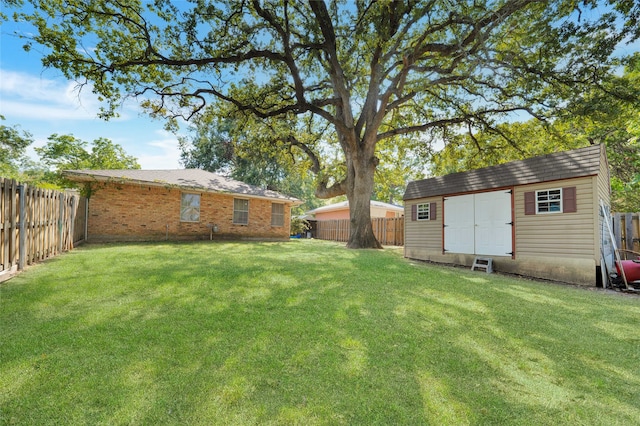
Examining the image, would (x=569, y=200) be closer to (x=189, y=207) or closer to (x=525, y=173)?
(x=525, y=173)

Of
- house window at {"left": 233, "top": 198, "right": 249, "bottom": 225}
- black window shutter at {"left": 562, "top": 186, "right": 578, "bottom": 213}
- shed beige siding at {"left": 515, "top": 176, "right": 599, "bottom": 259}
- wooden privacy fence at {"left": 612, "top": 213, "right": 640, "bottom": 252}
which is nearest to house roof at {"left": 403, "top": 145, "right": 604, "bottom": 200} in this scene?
shed beige siding at {"left": 515, "top": 176, "right": 599, "bottom": 259}

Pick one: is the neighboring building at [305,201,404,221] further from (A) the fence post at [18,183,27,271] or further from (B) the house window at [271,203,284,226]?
(A) the fence post at [18,183,27,271]

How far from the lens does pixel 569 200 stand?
706cm

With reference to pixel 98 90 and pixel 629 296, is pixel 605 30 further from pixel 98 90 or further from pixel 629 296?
pixel 98 90

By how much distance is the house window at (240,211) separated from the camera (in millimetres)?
15859

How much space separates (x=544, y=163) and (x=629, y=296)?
3.67 m

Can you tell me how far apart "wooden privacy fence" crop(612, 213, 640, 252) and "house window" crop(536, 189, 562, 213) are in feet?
8.16

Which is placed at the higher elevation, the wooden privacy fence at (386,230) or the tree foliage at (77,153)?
the tree foliage at (77,153)

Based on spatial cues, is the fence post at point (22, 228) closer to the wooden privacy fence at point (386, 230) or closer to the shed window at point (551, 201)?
the shed window at point (551, 201)

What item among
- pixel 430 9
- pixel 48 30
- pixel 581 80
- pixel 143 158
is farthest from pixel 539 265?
pixel 143 158

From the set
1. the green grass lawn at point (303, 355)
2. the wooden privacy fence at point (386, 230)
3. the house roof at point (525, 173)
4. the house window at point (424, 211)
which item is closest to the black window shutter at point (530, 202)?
the house roof at point (525, 173)

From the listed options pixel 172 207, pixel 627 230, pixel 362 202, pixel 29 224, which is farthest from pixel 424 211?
pixel 172 207

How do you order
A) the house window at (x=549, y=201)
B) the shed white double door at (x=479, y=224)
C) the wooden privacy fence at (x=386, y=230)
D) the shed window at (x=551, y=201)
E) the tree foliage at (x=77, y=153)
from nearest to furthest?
the shed window at (x=551, y=201) < the house window at (x=549, y=201) < the shed white double door at (x=479, y=224) < the wooden privacy fence at (x=386, y=230) < the tree foliage at (x=77, y=153)

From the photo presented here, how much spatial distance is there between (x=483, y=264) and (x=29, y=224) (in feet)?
37.3
